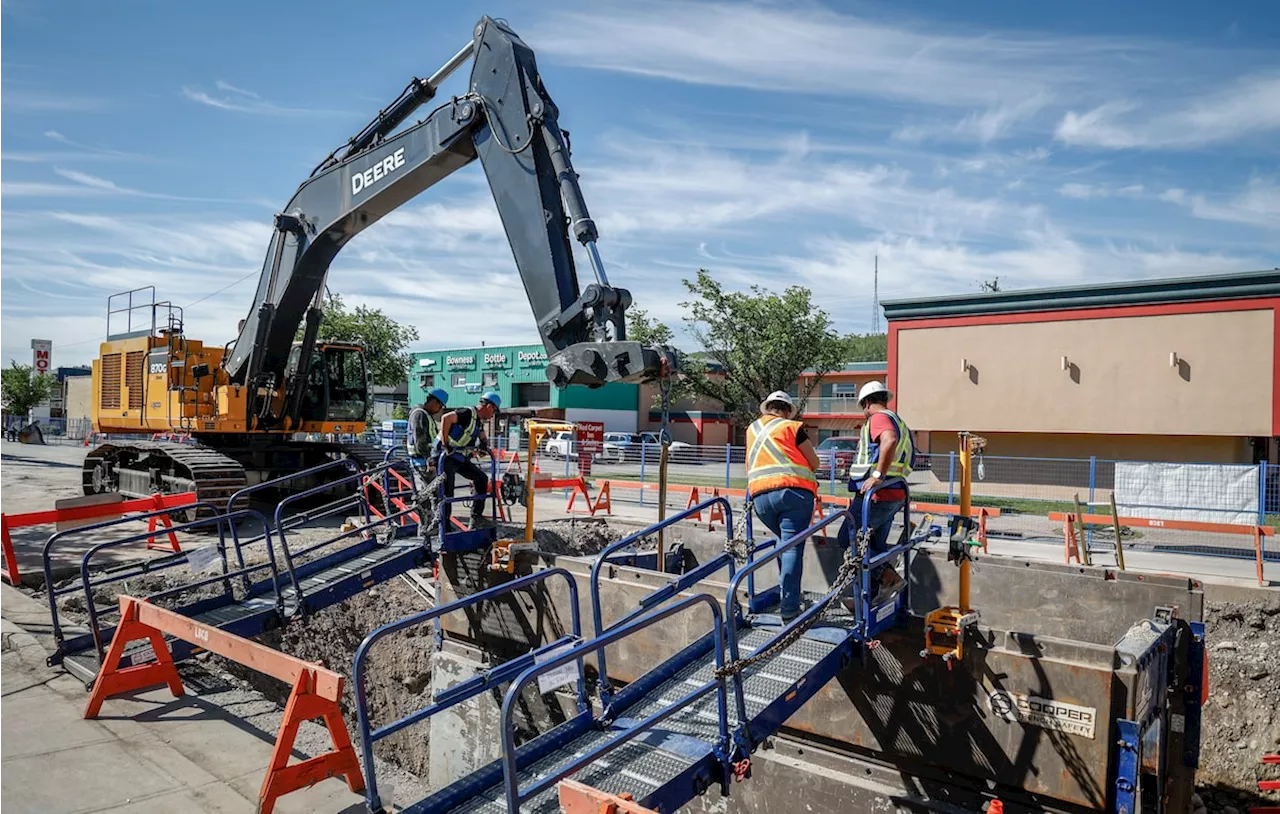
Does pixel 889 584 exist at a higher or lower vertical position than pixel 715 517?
higher

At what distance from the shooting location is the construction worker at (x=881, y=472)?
19.4 ft

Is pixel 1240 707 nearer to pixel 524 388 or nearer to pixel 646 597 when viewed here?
pixel 646 597

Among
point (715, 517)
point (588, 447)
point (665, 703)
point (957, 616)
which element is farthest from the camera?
point (588, 447)

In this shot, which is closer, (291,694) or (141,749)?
(291,694)

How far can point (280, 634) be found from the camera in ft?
36.3

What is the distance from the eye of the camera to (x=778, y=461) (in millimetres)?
5992

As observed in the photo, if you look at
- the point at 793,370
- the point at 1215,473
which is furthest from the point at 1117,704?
the point at 793,370

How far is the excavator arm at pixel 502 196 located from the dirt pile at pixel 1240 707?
6.06m

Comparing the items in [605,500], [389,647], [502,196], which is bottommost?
[389,647]

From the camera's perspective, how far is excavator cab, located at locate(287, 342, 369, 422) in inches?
656

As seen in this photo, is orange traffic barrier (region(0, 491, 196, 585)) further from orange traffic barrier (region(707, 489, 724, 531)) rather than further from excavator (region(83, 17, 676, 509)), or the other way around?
orange traffic barrier (region(707, 489, 724, 531))

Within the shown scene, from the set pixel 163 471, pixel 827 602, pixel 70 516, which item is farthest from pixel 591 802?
pixel 163 471

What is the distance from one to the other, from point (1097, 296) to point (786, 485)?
68.5 feet

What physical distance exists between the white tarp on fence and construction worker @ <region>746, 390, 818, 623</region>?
542 inches
